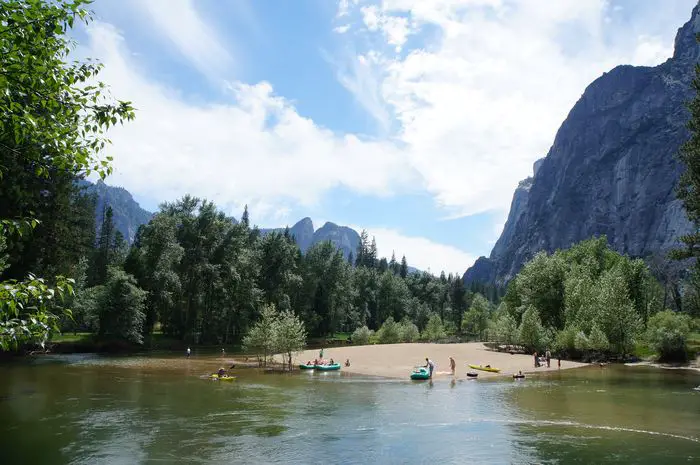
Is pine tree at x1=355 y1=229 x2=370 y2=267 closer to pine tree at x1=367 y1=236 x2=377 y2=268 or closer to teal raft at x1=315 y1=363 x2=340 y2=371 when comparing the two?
pine tree at x1=367 y1=236 x2=377 y2=268

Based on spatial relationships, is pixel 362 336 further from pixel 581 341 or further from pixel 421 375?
pixel 421 375

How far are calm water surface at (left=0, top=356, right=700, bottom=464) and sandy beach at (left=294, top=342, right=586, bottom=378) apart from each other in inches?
341

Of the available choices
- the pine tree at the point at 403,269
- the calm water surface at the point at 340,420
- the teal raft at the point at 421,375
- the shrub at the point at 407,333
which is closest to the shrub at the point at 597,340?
the calm water surface at the point at 340,420

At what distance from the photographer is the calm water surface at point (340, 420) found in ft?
67.9

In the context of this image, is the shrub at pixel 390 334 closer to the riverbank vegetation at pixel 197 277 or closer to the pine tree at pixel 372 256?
the riverbank vegetation at pixel 197 277

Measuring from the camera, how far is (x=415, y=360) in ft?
206

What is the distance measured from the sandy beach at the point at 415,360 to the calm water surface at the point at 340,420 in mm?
8657

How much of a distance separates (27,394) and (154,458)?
65.6 feet

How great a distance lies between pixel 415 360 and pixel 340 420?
121 ft

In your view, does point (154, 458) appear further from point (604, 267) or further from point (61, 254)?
point (604, 267)

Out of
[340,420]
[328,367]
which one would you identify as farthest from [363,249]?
[340,420]

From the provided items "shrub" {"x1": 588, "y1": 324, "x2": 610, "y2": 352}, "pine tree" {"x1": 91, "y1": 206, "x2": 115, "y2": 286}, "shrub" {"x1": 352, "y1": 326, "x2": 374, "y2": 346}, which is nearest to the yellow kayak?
"shrub" {"x1": 588, "y1": 324, "x2": 610, "y2": 352}

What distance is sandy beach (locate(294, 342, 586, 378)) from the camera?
5306cm

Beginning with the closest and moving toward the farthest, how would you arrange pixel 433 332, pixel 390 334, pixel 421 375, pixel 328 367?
pixel 421 375, pixel 328 367, pixel 390 334, pixel 433 332
